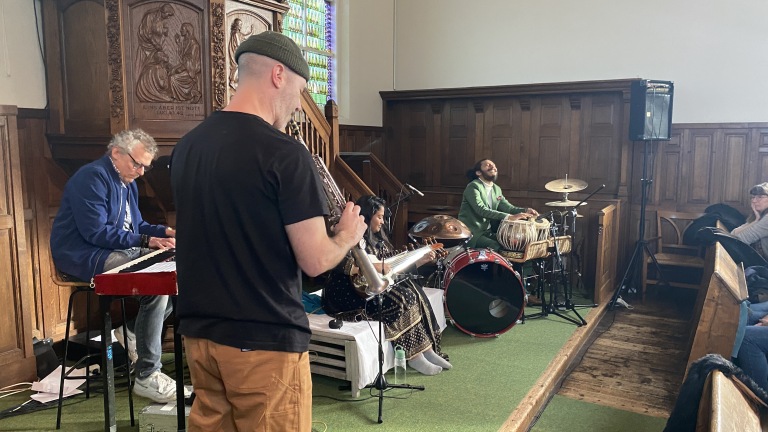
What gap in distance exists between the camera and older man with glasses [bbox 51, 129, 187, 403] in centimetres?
307

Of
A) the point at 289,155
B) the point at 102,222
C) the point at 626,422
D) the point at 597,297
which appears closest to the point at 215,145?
the point at 289,155

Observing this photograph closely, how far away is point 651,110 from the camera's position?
20.0 ft

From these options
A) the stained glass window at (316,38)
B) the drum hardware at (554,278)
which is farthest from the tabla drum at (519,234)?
the stained glass window at (316,38)

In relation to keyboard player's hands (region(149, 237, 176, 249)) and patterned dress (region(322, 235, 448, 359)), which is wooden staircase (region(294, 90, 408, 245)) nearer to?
patterned dress (region(322, 235, 448, 359))

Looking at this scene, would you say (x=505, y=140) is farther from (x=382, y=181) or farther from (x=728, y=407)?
(x=728, y=407)

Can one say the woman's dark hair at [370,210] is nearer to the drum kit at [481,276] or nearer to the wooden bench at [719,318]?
the drum kit at [481,276]

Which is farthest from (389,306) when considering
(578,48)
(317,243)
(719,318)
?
(578,48)

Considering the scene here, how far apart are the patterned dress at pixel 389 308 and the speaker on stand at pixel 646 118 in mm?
2812

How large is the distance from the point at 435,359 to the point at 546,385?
0.76m

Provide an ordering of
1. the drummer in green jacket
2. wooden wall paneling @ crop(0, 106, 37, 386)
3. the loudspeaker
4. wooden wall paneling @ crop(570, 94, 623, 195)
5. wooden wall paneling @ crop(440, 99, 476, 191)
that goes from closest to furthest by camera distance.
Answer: wooden wall paneling @ crop(0, 106, 37, 386)
the drummer in green jacket
the loudspeaker
wooden wall paneling @ crop(570, 94, 623, 195)
wooden wall paneling @ crop(440, 99, 476, 191)

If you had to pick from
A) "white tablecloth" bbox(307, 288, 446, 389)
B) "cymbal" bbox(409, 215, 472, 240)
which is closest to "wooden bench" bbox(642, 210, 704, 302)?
"cymbal" bbox(409, 215, 472, 240)

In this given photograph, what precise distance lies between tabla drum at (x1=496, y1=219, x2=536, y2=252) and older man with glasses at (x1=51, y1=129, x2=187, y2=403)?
2946 millimetres

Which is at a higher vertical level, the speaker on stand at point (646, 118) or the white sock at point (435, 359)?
the speaker on stand at point (646, 118)

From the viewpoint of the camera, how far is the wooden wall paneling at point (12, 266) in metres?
3.55
